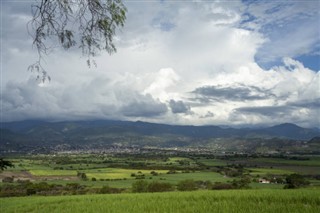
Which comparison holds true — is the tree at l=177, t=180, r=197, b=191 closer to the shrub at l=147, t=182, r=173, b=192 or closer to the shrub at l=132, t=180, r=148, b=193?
the shrub at l=147, t=182, r=173, b=192

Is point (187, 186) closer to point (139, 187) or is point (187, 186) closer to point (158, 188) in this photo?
point (158, 188)

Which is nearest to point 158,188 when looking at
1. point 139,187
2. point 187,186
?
point 139,187

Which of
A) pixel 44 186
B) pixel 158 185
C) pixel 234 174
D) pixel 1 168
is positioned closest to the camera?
pixel 1 168

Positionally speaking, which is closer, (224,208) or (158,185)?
(224,208)

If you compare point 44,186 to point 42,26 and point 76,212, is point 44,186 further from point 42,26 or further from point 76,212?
point 42,26

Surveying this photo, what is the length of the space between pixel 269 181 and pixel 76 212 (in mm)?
82434

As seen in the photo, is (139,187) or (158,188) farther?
(158,188)

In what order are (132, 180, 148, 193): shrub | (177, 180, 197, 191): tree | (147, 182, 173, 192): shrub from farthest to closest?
(177, 180, 197, 191): tree < (147, 182, 173, 192): shrub < (132, 180, 148, 193): shrub

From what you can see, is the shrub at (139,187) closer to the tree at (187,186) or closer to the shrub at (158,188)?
the shrub at (158,188)

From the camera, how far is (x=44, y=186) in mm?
79125

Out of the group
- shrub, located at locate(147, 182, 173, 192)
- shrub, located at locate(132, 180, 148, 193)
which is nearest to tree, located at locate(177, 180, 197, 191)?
shrub, located at locate(147, 182, 173, 192)

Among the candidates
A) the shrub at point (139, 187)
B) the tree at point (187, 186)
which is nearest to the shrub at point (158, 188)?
the shrub at point (139, 187)

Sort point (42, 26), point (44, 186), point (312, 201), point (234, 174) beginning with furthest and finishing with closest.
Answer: point (234, 174)
point (44, 186)
point (312, 201)
point (42, 26)

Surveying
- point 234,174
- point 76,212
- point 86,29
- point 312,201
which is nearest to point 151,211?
point 76,212
